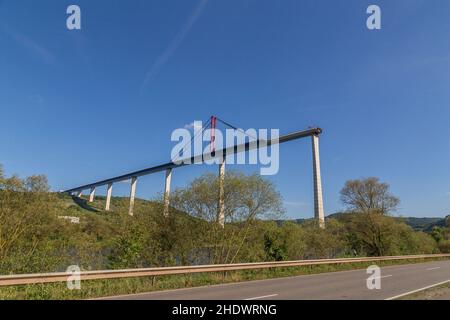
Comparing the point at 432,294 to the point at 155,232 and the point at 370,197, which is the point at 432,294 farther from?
the point at 370,197

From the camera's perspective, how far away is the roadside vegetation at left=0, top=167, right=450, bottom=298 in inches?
499

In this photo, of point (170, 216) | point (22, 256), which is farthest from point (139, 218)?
point (22, 256)

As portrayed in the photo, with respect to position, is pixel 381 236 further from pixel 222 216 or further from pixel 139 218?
pixel 139 218

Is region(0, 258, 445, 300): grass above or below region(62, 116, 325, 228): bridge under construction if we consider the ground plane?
below

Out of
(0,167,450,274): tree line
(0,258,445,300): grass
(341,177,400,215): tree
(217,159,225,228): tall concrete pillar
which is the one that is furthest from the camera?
(341,177,400,215): tree

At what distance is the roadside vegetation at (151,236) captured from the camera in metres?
12.7

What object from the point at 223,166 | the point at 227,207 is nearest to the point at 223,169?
the point at 227,207

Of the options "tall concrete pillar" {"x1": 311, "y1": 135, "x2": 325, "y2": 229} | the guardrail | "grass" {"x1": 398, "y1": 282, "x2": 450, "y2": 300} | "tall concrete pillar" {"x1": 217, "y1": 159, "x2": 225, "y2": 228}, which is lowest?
"grass" {"x1": 398, "y1": 282, "x2": 450, "y2": 300}

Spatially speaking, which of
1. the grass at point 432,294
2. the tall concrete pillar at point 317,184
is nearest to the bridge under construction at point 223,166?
the tall concrete pillar at point 317,184

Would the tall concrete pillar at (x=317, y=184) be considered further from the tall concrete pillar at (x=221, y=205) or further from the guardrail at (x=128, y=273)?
the tall concrete pillar at (x=221, y=205)

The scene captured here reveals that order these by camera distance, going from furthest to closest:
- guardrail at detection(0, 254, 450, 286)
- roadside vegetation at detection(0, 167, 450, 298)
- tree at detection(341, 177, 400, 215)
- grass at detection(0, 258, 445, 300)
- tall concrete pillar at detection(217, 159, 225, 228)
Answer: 1. tree at detection(341, 177, 400, 215)
2. tall concrete pillar at detection(217, 159, 225, 228)
3. roadside vegetation at detection(0, 167, 450, 298)
4. grass at detection(0, 258, 445, 300)
5. guardrail at detection(0, 254, 450, 286)

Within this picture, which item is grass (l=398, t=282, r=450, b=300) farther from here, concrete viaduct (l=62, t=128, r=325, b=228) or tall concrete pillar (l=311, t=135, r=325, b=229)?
tall concrete pillar (l=311, t=135, r=325, b=229)

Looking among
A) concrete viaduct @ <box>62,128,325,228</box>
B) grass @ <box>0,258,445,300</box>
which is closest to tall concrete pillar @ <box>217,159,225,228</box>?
concrete viaduct @ <box>62,128,325,228</box>
